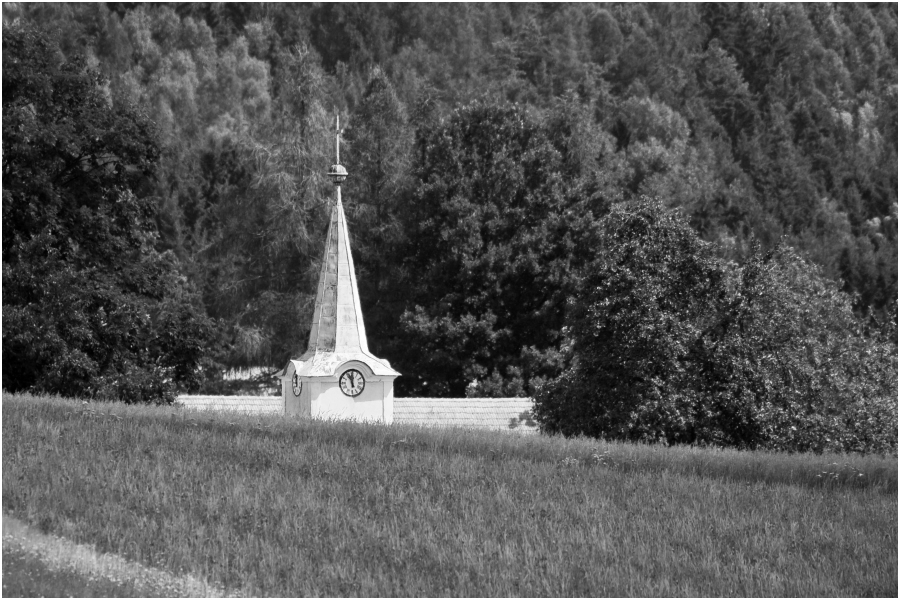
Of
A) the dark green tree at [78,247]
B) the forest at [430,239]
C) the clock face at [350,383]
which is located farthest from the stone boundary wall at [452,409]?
the clock face at [350,383]

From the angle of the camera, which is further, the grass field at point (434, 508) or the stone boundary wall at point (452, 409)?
the stone boundary wall at point (452, 409)

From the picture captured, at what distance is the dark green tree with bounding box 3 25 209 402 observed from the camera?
104ft

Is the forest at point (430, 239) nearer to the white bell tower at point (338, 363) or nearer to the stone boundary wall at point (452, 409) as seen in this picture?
the stone boundary wall at point (452, 409)

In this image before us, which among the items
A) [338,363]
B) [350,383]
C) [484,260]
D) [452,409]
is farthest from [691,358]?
[484,260]

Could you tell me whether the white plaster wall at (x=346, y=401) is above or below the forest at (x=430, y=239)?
below

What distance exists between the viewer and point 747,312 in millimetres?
31516

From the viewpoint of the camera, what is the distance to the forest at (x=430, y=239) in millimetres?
31438

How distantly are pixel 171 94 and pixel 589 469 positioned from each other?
196ft

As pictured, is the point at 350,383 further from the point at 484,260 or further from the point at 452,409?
the point at 484,260

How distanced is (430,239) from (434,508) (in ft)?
102

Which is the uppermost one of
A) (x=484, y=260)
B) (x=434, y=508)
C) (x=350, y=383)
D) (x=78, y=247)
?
(x=484, y=260)

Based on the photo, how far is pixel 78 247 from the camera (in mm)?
34062

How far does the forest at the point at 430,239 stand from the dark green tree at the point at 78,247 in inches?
3.1

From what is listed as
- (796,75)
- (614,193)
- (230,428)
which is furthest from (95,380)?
(796,75)
